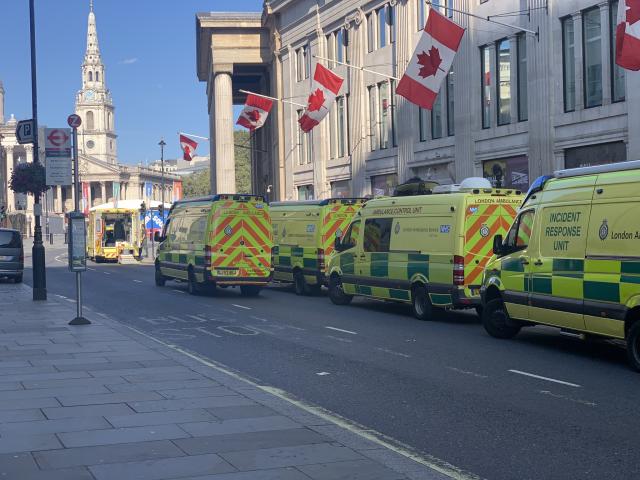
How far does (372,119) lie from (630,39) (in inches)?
943

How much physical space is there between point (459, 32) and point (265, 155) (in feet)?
137

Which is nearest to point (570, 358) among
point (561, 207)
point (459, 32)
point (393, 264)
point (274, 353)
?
point (561, 207)

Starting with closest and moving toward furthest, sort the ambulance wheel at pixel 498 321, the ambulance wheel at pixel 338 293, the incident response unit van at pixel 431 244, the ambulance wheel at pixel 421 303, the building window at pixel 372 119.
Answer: the ambulance wheel at pixel 498 321, the incident response unit van at pixel 431 244, the ambulance wheel at pixel 421 303, the ambulance wheel at pixel 338 293, the building window at pixel 372 119

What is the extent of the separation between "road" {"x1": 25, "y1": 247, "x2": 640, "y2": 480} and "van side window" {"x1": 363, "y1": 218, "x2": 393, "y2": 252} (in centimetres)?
149

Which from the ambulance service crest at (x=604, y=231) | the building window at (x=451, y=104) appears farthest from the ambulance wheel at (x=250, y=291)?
the ambulance service crest at (x=604, y=231)

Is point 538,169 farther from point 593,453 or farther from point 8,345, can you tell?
point 593,453

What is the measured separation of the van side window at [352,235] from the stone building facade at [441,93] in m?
7.25

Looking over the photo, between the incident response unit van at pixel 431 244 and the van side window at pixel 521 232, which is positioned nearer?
the van side window at pixel 521 232

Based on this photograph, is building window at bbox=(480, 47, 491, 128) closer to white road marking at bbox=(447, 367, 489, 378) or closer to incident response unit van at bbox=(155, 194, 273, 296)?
incident response unit van at bbox=(155, 194, 273, 296)

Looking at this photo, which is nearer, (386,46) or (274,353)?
(274,353)

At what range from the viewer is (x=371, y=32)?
42.1 metres

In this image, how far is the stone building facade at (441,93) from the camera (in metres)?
26.9

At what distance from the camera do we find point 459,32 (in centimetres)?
2498

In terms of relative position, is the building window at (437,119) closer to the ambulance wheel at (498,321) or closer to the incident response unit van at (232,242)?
the incident response unit van at (232,242)
